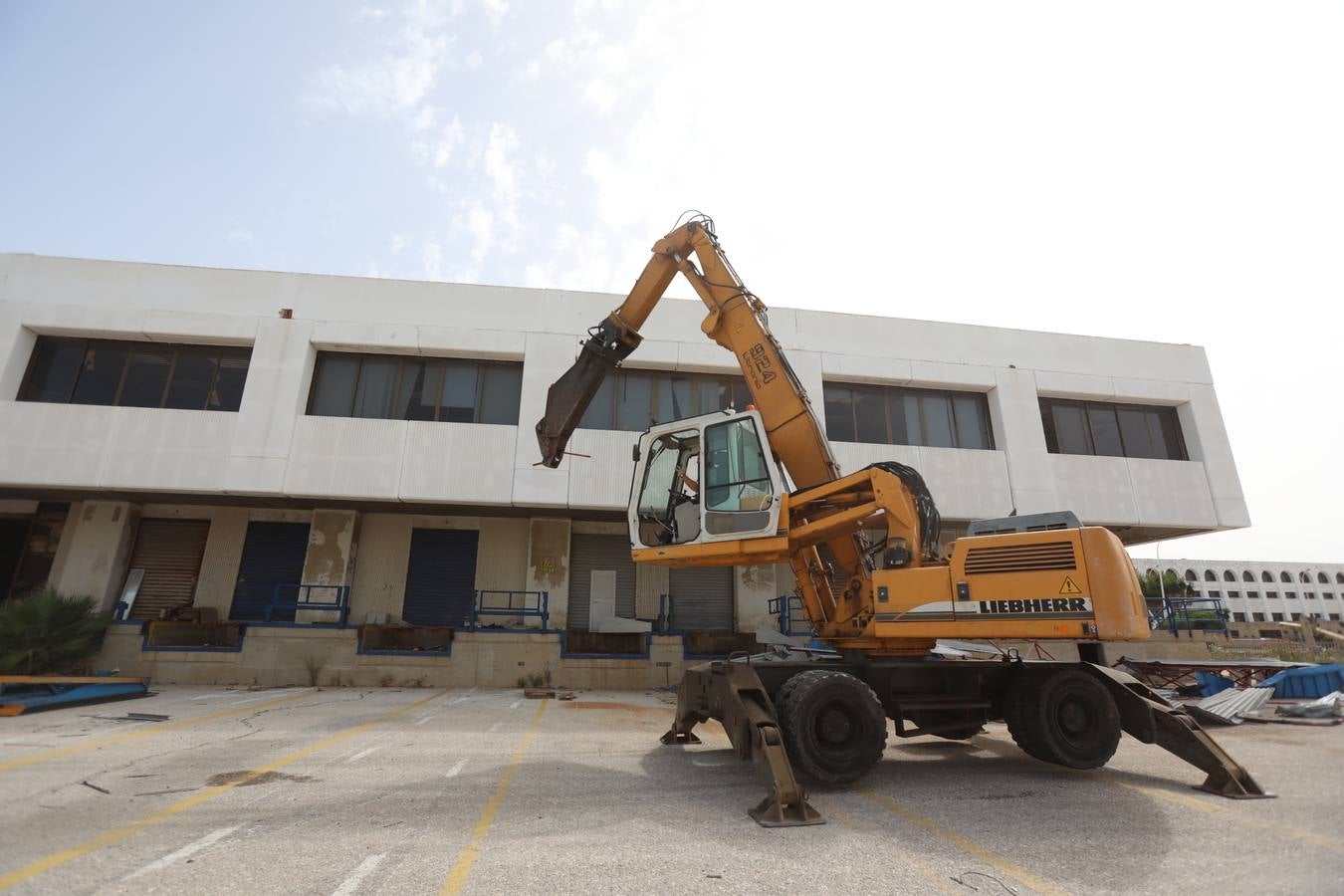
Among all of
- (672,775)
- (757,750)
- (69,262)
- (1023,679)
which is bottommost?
(672,775)

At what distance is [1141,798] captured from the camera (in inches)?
213

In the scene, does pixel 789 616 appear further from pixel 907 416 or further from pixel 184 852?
pixel 184 852

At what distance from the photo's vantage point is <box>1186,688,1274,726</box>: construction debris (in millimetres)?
9719

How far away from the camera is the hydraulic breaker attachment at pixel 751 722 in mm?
4746

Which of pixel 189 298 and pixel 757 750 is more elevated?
pixel 189 298

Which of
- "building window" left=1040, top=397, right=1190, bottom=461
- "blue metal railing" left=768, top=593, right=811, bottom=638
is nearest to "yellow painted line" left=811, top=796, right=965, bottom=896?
"blue metal railing" left=768, top=593, right=811, bottom=638

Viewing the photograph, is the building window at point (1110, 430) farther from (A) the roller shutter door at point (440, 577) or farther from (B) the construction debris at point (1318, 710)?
(A) the roller shutter door at point (440, 577)

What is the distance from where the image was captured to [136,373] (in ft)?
52.5

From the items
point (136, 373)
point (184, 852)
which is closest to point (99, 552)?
point (136, 373)

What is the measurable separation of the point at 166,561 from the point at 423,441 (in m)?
8.62

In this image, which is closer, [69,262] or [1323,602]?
[69,262]

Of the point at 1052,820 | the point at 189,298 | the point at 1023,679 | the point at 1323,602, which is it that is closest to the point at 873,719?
the point at 1052,820

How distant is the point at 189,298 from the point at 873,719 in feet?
63.3

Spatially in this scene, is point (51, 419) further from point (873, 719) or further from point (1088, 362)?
point (1088, 362)
